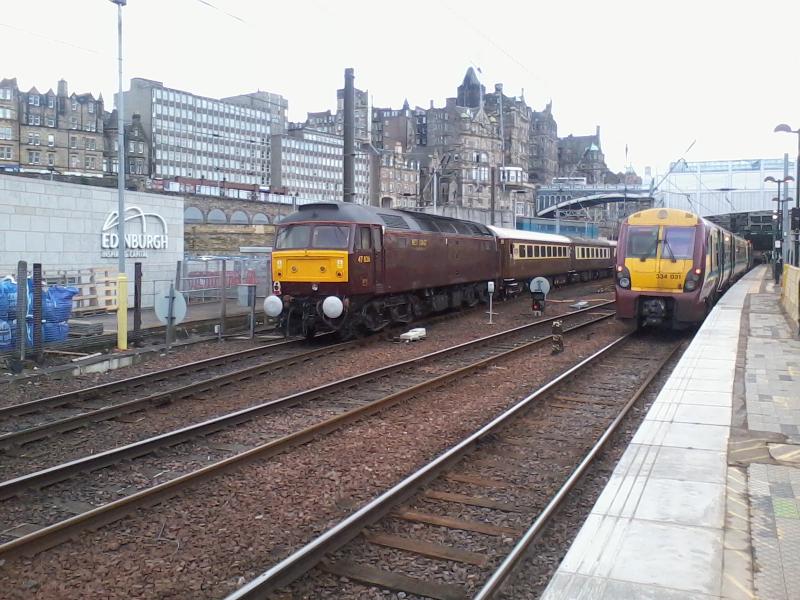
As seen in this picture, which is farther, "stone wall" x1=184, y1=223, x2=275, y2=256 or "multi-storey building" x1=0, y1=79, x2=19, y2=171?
"multi-storey building" x1=0, y1=79, x2=19, y2=171

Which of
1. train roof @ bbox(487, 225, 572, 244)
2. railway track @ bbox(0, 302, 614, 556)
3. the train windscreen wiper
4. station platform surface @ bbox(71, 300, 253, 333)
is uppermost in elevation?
train roof @ bbox(487, 225, 572, 244)

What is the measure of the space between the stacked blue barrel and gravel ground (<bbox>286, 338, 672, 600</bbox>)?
999cm

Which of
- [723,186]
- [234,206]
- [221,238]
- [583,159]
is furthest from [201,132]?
[583,159]

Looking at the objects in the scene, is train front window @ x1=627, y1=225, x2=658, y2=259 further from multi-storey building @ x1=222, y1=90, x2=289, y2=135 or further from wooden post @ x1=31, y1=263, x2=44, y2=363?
multi-storey building @ x1=222, y1=90, x2=289, y2=135

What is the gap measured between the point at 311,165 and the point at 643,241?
378 ft

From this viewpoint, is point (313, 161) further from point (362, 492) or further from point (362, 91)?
point (362, 492)

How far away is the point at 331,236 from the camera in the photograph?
52.4 feet

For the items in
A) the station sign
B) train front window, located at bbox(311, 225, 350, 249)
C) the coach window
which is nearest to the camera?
train front window, located at bbox(311, 225, 350, 249)

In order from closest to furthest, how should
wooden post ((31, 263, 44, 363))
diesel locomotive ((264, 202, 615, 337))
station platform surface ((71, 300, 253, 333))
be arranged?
wooden post ((31, 263, 44, 363)) → diesel locomotive ((264, 202, 615, 337)) → station platform surface ((71, 300, 253, 333))

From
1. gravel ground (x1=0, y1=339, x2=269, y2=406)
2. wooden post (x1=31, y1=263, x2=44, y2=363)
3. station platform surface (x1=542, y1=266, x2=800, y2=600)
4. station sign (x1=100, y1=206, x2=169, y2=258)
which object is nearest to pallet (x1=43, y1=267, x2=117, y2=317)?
station sign (x1=100, y1=206, x2=169, y2=258)

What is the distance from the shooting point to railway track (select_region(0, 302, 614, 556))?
19.1ft

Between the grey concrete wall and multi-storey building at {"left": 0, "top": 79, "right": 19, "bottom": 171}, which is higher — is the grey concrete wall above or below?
below

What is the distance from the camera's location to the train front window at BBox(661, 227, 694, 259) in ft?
53.7

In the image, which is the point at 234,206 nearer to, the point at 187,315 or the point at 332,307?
the point at 187,315
